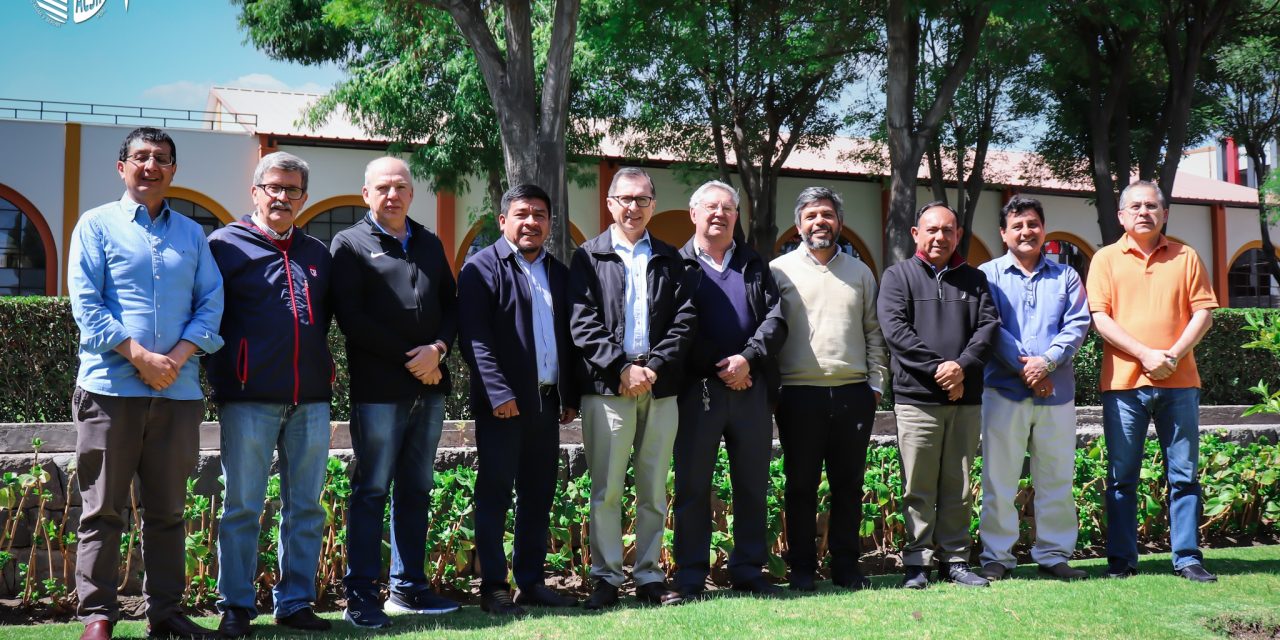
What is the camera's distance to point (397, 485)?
442 centimetres

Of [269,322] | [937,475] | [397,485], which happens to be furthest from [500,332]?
[937,475]

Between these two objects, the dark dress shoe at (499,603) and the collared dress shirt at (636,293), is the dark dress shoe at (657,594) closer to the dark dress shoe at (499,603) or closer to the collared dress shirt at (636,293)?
the dark dress shoe at (499,603)

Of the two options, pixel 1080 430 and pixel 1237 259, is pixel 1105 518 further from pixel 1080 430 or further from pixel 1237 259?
pixel 1237 259

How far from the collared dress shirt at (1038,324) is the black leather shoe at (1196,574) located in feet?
3.21

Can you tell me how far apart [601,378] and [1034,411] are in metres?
2.28

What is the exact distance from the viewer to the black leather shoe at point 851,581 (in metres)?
4.87

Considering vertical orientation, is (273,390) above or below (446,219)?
below

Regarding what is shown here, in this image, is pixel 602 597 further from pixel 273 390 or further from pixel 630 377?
pixel 273 390

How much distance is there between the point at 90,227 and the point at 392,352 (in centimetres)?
121

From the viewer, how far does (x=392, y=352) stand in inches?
167

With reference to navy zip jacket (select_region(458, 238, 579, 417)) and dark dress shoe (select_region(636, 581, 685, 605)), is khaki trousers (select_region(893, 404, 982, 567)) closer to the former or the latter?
dark dress shoe (select_region(636, 581, 685, 605))

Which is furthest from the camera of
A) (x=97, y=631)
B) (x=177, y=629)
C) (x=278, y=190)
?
(x=278, y=190)

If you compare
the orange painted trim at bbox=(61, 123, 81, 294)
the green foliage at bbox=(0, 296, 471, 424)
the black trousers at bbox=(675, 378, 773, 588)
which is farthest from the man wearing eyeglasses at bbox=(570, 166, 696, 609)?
the orange painted trim at bbox=(61, 123, 81, 294)

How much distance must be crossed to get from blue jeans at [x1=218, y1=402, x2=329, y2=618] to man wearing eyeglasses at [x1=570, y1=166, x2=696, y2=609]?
1174 mm
